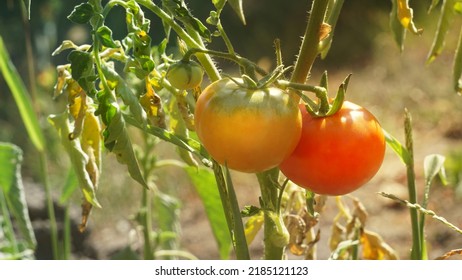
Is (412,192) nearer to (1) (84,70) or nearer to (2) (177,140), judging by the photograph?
(2) (177,140)

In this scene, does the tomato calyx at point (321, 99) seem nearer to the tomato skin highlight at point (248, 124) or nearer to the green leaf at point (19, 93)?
the tomato skin highlight at point (248, 124)

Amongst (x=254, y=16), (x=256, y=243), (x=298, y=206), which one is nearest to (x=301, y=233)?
(x=298, y=206)

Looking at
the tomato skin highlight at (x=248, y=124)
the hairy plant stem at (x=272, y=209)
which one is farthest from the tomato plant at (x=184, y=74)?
the hairy plant stem at (x=272, y=209)

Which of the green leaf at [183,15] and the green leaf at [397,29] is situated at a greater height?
the green leaf at [397,29]

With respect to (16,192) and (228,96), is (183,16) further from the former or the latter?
(16,192)

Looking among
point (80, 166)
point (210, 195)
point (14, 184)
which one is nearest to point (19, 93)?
point (14, 184)

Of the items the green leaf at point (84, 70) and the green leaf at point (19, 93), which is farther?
the green leaf at point (19, 93)
